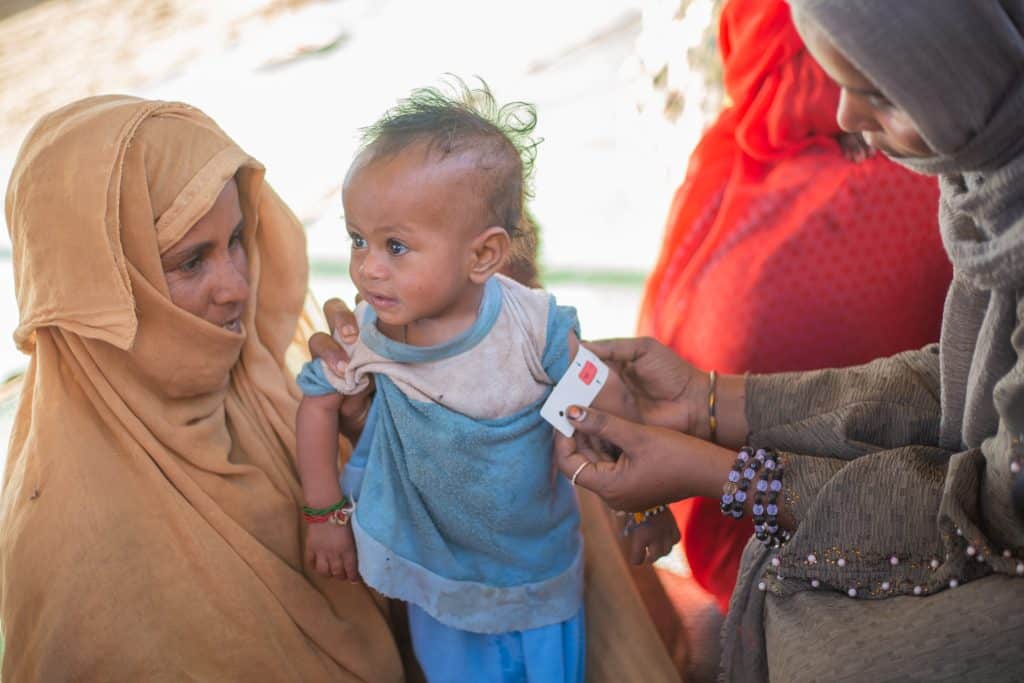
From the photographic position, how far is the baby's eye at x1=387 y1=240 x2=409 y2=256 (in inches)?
62.1

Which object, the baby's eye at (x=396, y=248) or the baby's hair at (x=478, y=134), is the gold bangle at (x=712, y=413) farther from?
the baby's eye at (x=396, y=248)

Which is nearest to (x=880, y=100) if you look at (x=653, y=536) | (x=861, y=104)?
(x=861, y=104)

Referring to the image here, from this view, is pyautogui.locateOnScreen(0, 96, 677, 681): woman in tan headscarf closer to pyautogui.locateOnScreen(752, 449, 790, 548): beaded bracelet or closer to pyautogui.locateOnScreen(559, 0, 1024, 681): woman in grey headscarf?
pyautogui.locateOnScreen(559, 0, 1024, 681): woman in grey headscarf

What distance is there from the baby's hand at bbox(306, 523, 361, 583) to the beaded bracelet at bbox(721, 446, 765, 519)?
661 millimetres

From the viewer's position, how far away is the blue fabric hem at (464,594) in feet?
5.71

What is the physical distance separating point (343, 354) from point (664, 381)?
0.71 metres

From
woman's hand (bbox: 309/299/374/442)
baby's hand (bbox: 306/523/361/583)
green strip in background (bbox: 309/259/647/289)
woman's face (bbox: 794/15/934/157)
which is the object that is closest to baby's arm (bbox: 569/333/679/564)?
woman's hand (bbox: 309/299/374/442)

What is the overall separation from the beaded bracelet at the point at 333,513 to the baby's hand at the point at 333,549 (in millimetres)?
11

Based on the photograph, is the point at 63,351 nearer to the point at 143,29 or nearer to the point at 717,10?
the point at 717,10

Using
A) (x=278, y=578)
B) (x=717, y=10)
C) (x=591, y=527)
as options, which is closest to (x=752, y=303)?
(x=591, y=527)

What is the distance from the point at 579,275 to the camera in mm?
4559

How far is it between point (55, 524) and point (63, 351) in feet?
0.97

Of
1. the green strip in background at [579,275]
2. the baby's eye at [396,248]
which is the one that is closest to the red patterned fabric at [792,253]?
the baby's eye at [396,248]

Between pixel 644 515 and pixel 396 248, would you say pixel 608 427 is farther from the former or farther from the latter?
pixel 396 248
